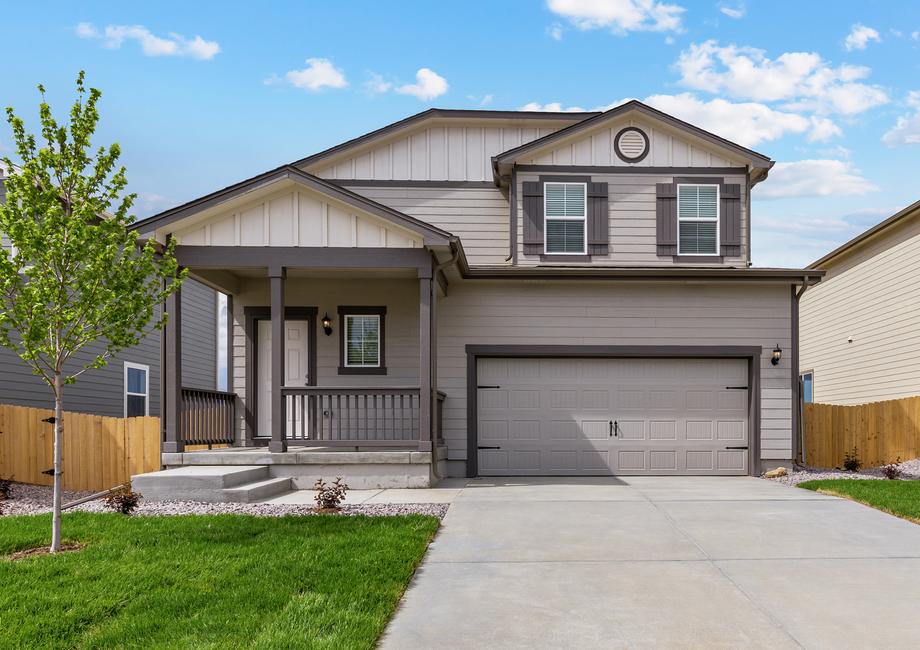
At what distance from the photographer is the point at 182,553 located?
6.46 metres

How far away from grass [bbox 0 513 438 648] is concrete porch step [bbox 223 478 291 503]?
1417 millimetres

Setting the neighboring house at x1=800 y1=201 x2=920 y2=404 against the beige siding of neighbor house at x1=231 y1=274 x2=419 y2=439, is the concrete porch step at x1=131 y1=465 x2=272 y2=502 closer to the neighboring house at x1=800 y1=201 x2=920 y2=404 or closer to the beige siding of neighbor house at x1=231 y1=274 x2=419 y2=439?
the beige siding of neighbor house at x1=231 y1=274 x2=419 y2=439

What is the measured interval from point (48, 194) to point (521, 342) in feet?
26.8

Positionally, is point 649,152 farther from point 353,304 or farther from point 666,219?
point 353,304

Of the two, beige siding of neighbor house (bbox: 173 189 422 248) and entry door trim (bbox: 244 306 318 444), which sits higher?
beige siding of neighbor house (bbox: 173 189 422 248)

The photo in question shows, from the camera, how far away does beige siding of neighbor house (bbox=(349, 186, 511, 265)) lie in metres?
14.5

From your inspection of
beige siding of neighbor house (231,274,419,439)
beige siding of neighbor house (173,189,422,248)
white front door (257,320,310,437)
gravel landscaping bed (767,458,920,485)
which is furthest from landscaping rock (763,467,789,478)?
white front door (257,320,310,437)

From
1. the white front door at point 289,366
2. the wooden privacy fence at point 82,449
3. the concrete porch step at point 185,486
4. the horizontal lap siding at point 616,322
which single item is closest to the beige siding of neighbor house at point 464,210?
the horizontal lap siding at point 616,322

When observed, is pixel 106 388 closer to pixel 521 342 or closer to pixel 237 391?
pixel 237 391

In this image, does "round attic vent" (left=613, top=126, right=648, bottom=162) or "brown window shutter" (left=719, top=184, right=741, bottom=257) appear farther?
"round attic vent" (left=613, top=126, right=648, bottom=162)

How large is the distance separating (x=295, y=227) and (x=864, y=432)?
11490 millimetres

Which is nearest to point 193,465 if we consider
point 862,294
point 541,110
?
point 541,110

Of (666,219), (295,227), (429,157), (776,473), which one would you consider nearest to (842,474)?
(776,473)

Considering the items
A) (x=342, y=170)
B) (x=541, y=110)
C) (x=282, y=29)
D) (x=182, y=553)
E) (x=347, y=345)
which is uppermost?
(x=282, y=29)
